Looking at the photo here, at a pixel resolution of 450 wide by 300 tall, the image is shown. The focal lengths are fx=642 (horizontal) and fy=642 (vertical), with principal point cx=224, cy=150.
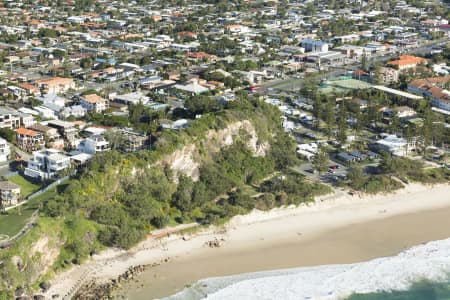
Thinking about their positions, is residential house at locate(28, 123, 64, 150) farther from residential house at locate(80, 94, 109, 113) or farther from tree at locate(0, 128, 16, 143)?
residential house at locate(80, 94, 109, 113)

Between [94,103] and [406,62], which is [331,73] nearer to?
[406,62]

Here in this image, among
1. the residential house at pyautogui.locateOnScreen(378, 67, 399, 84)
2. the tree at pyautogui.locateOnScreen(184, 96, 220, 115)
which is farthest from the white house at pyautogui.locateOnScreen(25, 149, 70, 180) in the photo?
the residential house at pyautogui.locateOnScreen(378, 67, 399, 84)

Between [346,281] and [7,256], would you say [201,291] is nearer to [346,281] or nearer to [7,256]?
[346,281]

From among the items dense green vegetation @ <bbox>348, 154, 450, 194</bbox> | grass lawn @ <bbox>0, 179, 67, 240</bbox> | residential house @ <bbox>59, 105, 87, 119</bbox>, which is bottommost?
dense green vegetation @ <bbox>348, 154, 450, 194</bbox>

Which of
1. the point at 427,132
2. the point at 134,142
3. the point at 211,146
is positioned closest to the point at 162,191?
the point at 211,146

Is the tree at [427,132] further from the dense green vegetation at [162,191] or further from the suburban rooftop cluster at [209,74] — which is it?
the dense green vegetation at [162,191]

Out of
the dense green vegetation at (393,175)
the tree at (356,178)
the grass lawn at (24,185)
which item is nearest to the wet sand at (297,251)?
the dense green vegetation at (393,175)
